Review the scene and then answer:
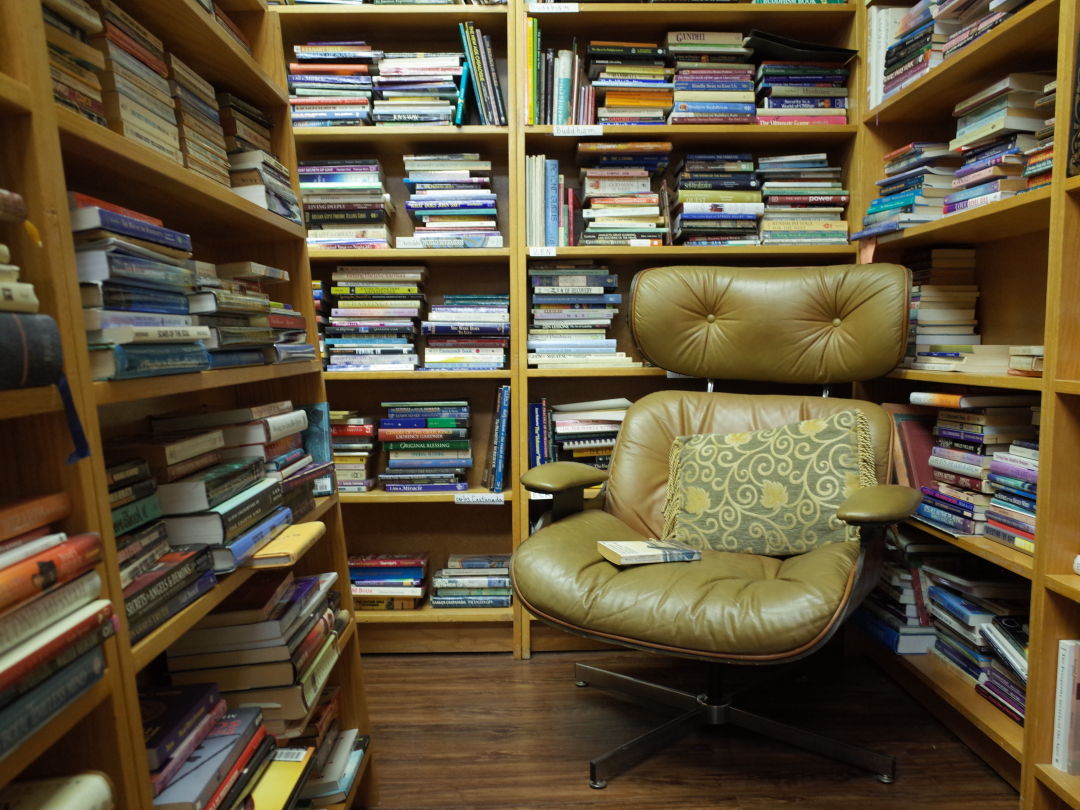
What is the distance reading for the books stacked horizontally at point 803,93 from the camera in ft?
6.41

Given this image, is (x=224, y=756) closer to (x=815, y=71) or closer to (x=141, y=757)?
(x=141, y=757)

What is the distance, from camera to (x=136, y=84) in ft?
2.88

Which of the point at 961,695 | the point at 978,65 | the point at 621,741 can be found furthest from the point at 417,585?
the point at 978,65

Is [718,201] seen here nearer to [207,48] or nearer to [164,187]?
[207,48]

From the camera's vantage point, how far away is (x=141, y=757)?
0.70 metres

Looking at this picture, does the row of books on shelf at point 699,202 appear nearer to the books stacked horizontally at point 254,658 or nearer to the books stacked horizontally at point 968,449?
the books stacked horizontally at point 968,449

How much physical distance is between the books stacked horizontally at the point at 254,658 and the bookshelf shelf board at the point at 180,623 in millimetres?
127

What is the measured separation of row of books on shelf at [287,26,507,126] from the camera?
192 centimetres

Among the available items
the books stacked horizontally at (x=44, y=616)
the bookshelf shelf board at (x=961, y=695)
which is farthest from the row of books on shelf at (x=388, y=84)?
the bookshelf shelf board at (x=961, y=695)

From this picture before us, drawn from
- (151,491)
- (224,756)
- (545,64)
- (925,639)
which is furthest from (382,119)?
(925,639)

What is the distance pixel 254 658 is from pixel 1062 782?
149cm

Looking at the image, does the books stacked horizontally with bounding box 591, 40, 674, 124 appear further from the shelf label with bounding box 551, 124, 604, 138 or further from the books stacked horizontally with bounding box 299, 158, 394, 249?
the books stacked horizontally with bounding box 299, 158, 394, 249

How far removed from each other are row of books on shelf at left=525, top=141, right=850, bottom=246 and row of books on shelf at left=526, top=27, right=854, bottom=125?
11cm

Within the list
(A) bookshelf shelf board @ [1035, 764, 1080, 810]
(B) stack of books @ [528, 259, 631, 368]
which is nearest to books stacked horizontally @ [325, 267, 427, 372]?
(B) stack of books @ [528, 259, 631, 368]
